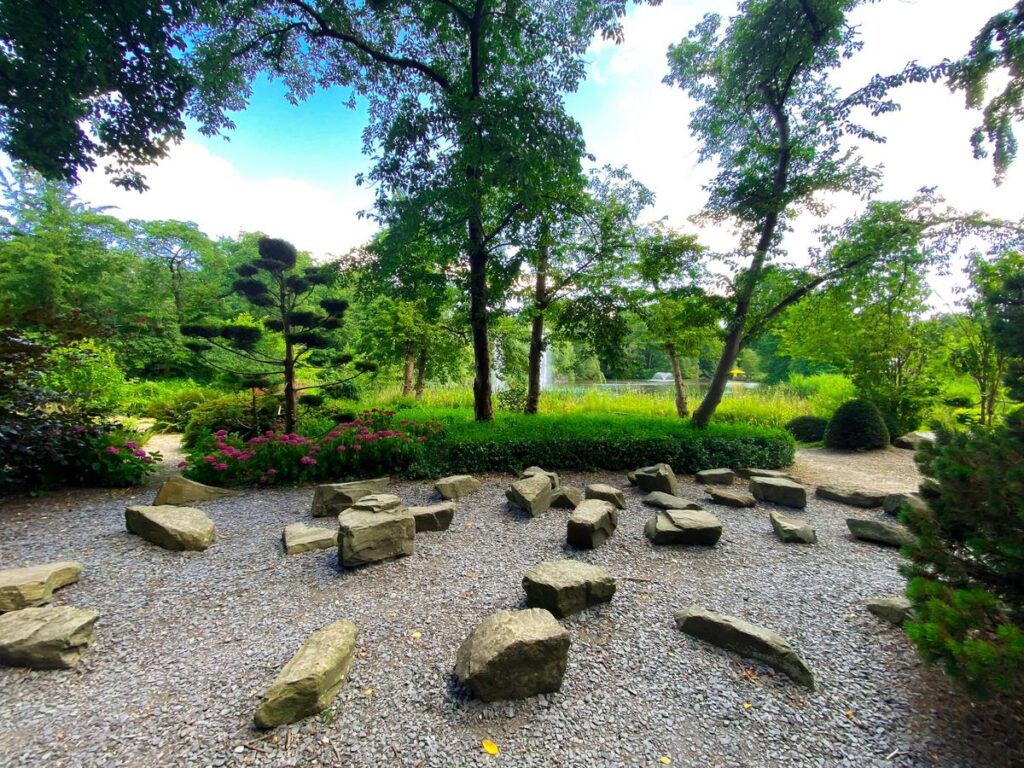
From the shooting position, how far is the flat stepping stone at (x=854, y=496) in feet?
13.8

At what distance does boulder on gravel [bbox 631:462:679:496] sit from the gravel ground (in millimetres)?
1354

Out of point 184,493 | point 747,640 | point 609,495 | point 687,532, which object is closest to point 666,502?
point 609,495

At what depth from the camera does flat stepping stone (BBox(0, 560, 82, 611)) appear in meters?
1.95

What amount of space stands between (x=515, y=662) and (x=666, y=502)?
2.64 m

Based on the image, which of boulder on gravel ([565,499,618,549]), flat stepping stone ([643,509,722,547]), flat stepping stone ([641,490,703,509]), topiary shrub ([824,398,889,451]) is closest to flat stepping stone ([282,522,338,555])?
boulder on gravel ([565,499,618,549])

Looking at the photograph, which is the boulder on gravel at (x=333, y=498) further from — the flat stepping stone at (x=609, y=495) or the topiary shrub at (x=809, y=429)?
the topiary shrub at (x=809, y=429)

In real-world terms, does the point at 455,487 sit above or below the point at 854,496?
above

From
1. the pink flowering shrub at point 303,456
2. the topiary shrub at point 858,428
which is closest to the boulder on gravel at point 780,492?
the pink flowering shrub at point 303,456

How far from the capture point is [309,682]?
57.9 inches

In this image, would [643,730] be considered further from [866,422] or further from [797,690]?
[866,422]

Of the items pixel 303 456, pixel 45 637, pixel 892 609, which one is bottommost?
pixel 892 609

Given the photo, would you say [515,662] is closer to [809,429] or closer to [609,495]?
[609,495]

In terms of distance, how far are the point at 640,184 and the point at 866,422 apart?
667cm

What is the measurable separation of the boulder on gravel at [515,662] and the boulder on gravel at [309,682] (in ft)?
1.68
